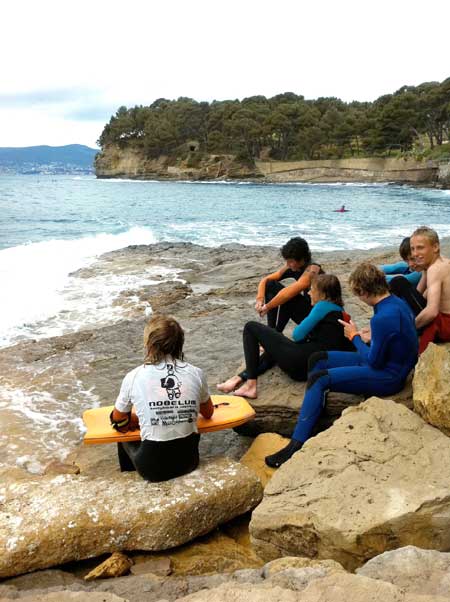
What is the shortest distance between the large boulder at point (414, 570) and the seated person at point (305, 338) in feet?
7.55

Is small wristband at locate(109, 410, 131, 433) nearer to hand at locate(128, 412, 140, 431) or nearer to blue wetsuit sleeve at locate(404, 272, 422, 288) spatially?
hand at locate(128, 412, 140, 431)

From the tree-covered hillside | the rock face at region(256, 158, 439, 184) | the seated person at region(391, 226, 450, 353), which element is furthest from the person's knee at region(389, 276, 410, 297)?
the tree-covered hillside

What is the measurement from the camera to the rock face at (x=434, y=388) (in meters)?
3.36

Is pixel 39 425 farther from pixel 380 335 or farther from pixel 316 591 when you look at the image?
pixel 316 591

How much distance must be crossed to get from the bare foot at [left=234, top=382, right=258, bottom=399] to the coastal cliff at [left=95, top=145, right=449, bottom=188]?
58663mm

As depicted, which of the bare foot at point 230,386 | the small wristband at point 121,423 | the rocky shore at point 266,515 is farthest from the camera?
the bare foot at point 230,386

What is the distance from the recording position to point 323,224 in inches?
1009

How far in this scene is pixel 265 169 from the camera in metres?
85.6

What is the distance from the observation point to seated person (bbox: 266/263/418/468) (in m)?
3.87

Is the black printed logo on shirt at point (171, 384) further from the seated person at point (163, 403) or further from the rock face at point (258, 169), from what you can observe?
the rock face at point (258, 169)

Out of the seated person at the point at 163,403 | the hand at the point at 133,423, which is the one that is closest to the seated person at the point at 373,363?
the seated person at the point at 163,403

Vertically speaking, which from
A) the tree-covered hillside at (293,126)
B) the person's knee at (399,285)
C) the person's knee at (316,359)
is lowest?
the person's knee at (316,359)

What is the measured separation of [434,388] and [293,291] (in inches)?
89.8

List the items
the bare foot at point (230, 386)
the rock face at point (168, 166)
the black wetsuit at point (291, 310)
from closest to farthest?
the bare foot at point (230, 386) < the black wetsuit at point (291, 310) < the rock face at point (168, 166)
